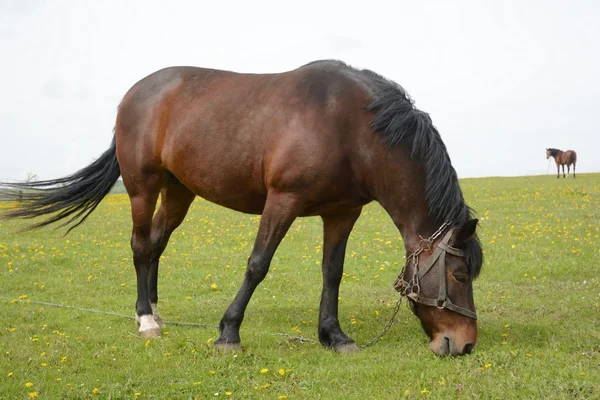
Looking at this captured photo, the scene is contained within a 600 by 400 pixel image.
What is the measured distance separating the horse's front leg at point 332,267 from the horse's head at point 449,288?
113cm

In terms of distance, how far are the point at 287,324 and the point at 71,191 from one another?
3356 mm

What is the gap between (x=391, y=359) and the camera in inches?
228

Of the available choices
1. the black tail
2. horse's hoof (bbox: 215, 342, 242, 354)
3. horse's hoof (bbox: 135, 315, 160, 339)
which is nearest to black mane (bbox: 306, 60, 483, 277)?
horse's hoof (bbox: 215, 342, 242, 354)

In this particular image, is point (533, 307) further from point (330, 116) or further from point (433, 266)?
point (330, 116)

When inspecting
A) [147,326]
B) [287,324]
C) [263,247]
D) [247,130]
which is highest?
[247,130]

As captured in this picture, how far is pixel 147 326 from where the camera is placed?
705 centimetres

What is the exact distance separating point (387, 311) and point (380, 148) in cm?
309

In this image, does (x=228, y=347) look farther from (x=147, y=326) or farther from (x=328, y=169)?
(x=328, y=169)

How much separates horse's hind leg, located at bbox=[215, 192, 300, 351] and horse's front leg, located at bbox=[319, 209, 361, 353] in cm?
83

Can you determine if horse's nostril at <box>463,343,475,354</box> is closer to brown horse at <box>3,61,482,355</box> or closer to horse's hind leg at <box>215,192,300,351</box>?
brown horse at <box>3,61,482,355</box>

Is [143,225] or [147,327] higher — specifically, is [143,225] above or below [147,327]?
above

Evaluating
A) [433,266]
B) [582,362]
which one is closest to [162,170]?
[433,266]

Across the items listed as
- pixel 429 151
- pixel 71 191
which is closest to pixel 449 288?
pixel 429 151

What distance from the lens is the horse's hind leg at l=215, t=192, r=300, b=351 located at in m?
5.84
